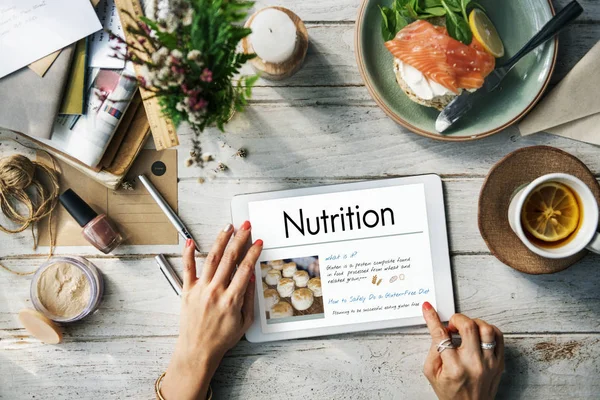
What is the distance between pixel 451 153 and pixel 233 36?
468 mm

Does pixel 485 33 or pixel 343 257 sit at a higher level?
pixel 485 33

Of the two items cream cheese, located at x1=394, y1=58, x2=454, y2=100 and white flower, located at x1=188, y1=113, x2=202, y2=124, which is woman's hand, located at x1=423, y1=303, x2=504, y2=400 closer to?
cream cheese, located at x1=394, y1=58, x2=454, y2=100

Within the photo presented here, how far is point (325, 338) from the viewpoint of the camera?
91cm

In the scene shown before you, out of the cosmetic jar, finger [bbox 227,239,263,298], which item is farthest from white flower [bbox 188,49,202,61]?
the cosmetic jar

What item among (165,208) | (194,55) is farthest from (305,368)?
(194,55)

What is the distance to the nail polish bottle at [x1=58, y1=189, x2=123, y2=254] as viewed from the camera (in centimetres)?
86

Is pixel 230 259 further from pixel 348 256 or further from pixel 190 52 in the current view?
pixel 190 52

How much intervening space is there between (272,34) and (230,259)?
39 cm

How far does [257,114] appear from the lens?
35.3 inches

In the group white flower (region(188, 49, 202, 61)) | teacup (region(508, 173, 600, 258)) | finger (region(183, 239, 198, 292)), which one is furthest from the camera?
finger (region(183, 239, 198, 292))

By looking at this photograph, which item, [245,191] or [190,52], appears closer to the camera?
[190,52]

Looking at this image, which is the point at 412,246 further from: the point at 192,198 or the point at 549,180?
the point at 192,198

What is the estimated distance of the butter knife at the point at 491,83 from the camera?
0.80 m

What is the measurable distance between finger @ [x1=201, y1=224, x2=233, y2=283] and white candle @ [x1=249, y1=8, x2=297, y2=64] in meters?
0.33
